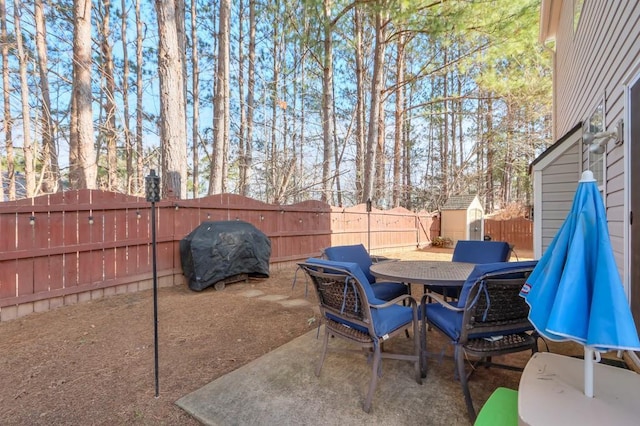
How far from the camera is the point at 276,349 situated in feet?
8.32

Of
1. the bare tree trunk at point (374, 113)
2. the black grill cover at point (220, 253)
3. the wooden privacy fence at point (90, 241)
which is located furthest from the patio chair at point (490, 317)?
the bare tree trunk at point (374, 113)

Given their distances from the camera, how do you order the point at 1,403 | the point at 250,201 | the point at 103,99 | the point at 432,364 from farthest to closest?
the point at 103,99, the point at 250,201, the point at 432,364, the point at 1,403

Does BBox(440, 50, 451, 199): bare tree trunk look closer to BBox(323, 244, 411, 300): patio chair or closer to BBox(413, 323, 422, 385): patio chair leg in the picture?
BBox(323, 244, 411, 300): patio chair

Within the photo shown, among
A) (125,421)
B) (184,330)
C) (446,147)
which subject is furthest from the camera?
(446,147)

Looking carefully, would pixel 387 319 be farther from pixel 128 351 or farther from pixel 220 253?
pixel 220 253

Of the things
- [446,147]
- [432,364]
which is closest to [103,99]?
[432,364]

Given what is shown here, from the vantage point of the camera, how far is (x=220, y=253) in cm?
470

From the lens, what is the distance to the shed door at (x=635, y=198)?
2.02 meters

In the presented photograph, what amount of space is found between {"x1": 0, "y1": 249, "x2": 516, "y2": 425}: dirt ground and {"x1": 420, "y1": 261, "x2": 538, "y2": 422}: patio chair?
5.12 feet

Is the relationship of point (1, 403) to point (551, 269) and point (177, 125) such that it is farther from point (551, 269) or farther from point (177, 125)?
point (177, 125)

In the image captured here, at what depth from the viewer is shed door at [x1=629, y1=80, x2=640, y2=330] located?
2.02m

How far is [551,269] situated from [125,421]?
2273 millimetres

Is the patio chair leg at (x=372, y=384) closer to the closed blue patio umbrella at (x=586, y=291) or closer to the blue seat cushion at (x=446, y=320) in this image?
the blue seat cushion at (x=446, y=320)

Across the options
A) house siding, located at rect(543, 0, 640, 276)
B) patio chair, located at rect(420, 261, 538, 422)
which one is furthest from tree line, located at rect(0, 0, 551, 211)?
patio chair, located at rect(420, 261, 538, 422)
